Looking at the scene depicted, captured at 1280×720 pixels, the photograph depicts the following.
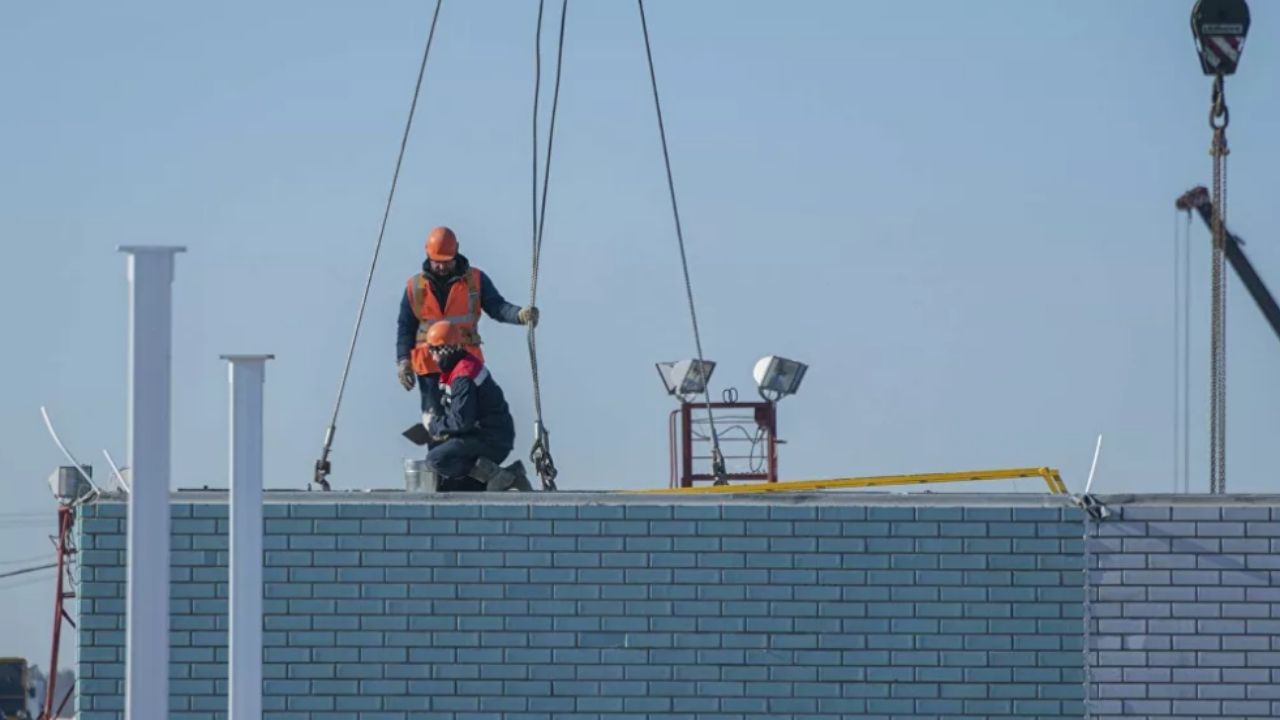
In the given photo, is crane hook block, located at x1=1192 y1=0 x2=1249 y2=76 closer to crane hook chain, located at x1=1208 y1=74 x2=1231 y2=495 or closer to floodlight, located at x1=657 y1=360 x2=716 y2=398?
crane hook chain, located at x1=1208 y1=74 x2=1231 y2=495

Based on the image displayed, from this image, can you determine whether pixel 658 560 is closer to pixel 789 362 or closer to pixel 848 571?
pixel 848 571

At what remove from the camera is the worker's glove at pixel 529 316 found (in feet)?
44.2

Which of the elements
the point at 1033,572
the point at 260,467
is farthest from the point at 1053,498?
the point at 260,467

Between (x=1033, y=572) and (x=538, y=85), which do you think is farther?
(x=538, y=85)

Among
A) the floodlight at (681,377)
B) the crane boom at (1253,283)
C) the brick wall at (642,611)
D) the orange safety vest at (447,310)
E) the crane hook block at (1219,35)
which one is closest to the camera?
the brick wall at (642,611)

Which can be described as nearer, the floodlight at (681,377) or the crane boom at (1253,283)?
the crane boom at (1253,283)

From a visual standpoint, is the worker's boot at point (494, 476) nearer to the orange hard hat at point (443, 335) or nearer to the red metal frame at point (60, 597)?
the orange hard hat at point (443, 335)

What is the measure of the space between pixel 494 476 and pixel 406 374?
0.92 metres

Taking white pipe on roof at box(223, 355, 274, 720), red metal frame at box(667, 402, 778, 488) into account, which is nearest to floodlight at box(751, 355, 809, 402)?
red metal frame at box(667, 402, 778, 488)

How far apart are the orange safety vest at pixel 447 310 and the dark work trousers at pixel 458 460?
1.79 feet

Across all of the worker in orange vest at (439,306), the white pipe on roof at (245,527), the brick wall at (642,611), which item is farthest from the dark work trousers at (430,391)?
the white pipe on roof at (245,527)

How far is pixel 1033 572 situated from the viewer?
12203 millimetres

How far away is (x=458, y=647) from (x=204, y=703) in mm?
1393

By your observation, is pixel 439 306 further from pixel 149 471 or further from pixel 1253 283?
pixel 1253 283
